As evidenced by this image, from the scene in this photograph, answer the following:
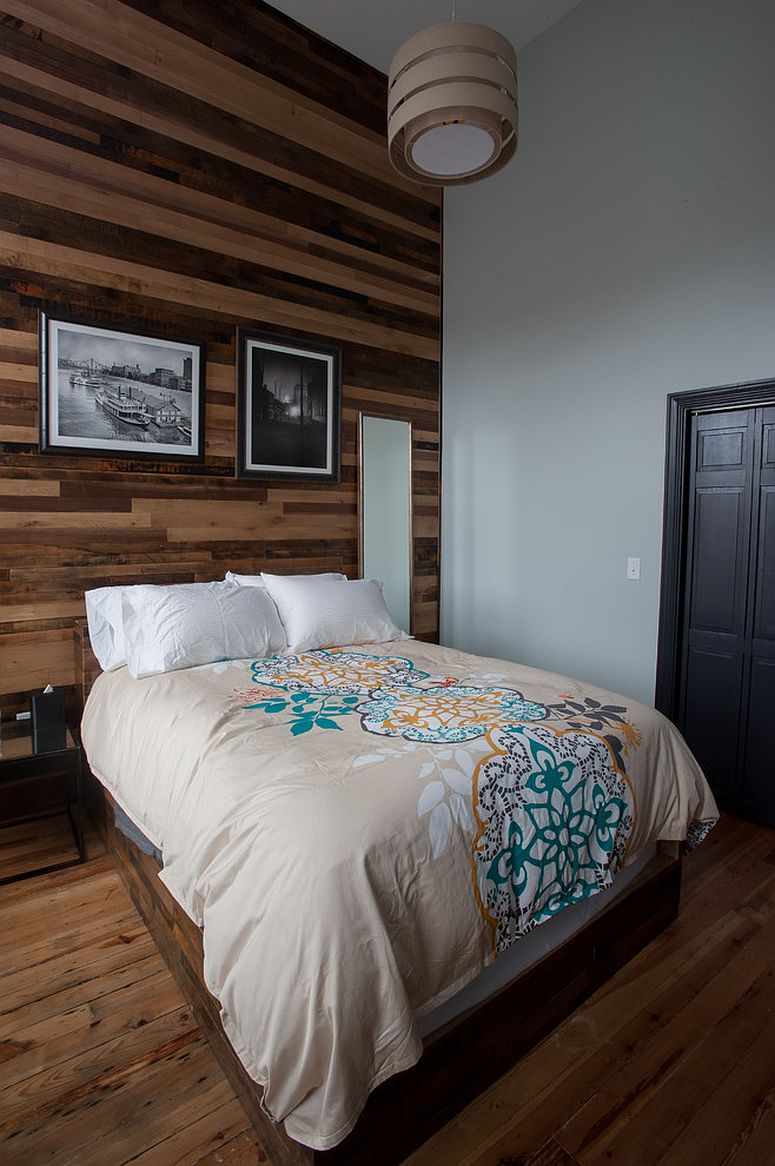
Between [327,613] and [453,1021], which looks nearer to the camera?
[453,1021]

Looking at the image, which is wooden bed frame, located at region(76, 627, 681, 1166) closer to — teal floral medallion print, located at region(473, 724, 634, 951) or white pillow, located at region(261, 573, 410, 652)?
teal floral medallion print, located at region(473, 724, 634, 951)

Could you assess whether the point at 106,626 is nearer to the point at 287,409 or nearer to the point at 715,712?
the point at 287,409

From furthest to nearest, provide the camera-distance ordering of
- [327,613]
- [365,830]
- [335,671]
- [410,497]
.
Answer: [410,497] < [327,613] < [335,671] < [365,830]

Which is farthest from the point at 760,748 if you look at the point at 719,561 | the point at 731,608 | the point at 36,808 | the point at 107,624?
the point at 36,808

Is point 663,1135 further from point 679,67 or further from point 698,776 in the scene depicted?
point 679,67

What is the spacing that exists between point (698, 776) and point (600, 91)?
345 centimetres

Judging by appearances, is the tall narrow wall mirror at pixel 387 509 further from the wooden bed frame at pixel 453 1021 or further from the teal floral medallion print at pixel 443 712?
the wooden bed frame at pixel 453 1021

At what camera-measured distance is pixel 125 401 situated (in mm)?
3080

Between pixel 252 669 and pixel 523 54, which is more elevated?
pixel 523 54

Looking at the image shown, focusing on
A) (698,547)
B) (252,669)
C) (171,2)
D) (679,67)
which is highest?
(171,2)

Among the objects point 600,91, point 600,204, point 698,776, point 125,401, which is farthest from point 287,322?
point 698,776

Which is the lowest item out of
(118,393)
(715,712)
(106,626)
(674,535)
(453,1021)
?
(453,1021)

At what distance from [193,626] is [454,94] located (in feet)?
6.82

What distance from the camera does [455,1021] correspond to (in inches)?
60.1
